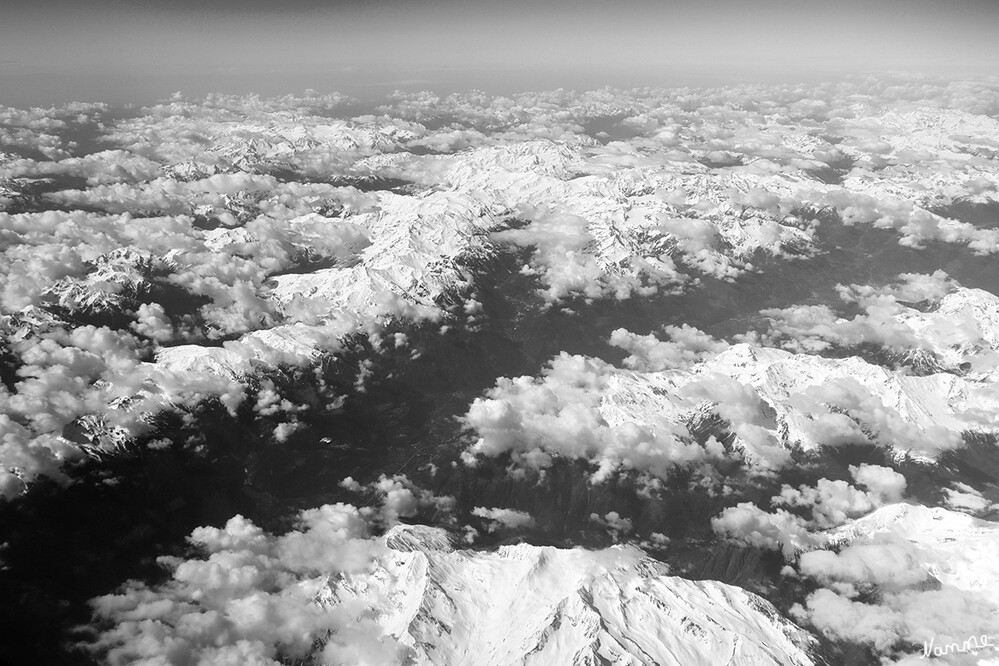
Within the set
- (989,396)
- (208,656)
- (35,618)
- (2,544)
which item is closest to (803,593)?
(989,396)

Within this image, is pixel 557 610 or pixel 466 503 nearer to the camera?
pixel 557 610

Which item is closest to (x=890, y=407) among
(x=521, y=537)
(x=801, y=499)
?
(x=801, y=499)

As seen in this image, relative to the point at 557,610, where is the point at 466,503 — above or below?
below

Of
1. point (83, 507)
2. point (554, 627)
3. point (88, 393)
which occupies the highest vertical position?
point (88, 393)

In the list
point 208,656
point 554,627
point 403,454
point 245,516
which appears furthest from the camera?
point 403,454

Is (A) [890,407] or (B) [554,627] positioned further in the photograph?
(A) [890,407]

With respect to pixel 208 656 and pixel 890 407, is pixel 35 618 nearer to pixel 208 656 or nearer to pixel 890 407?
pixel 208 656

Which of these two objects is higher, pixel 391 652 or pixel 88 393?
pixel 88 393

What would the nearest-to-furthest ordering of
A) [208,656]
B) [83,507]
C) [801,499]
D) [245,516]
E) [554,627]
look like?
[208,656]
[554,627]
[83,507]
[245,516]
[801,499]

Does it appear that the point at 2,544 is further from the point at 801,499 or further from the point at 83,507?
the point at 801,499
